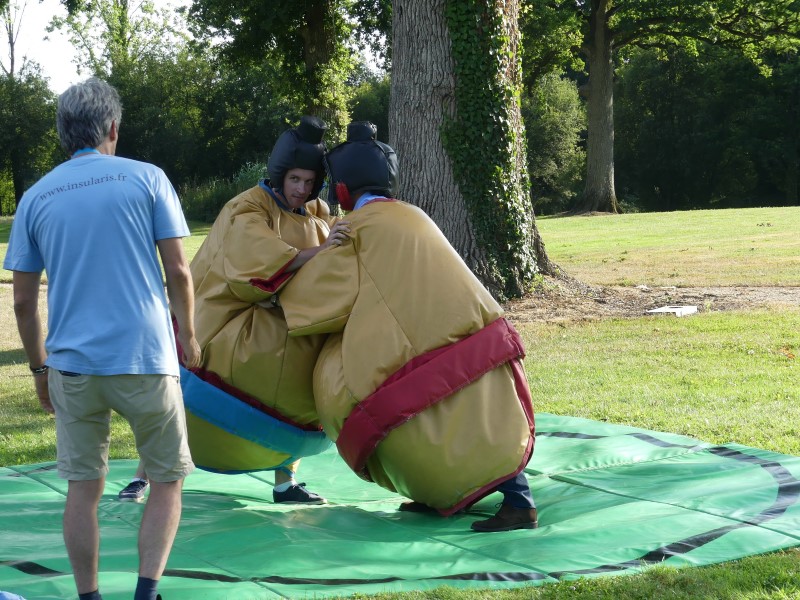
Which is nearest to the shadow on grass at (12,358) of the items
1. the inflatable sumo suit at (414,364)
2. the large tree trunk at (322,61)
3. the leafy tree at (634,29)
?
the inflatable sumo suit at (414,364)

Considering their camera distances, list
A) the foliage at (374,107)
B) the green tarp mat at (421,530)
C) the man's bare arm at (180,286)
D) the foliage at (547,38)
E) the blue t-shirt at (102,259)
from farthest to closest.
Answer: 1. the foliage at (374,107)
2. the foliage at (547,38)
3. the green tarp mat at (421,530)
4. the man's bare arm at (180,286)
5. the blue t-shirt at (102,259)

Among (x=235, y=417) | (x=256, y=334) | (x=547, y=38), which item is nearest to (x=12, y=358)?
(x=235, y=417)

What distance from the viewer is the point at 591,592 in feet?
10.6

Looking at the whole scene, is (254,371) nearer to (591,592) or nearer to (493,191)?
(591,592)

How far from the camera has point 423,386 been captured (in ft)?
12.3

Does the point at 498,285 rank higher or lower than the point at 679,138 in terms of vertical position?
lower

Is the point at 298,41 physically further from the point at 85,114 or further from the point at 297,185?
the point at 85,114

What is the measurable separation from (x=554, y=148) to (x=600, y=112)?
12.1 metres

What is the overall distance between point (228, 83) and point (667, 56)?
55.9 feet

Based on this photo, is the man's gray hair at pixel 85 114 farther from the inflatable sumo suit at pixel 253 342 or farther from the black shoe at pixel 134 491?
the black shoe at pixel 134 491

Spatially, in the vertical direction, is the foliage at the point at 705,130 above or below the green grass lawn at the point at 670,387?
above

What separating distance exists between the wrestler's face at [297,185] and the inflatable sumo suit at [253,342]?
0.10ft

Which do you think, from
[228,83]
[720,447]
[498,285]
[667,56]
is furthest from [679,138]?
[720,447]

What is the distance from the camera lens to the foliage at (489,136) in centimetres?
995
